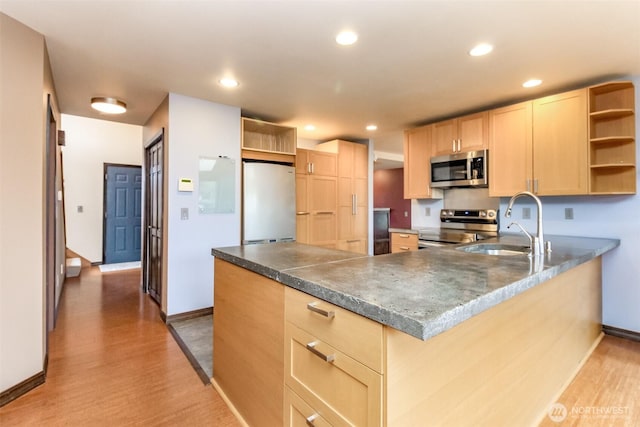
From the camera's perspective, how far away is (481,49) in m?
2.20

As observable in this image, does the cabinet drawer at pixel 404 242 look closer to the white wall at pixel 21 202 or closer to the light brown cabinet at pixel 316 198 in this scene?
the light brown cabinet at pixel 316 198

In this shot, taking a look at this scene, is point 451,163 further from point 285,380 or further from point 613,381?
point 285,380

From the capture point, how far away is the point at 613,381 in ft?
6.81

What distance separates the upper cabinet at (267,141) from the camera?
369cm

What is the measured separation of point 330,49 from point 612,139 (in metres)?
2.48

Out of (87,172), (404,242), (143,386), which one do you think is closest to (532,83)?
(404,242)

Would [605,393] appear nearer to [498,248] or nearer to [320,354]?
[498,248]

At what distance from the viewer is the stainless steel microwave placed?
3422 millimetres

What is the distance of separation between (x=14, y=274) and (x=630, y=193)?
15.1ft

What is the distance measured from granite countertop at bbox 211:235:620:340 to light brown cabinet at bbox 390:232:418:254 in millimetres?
1871

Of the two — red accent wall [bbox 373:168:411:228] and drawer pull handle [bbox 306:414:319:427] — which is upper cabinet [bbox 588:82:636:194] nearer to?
drawer pull handle [bbox 306:414:319:427]

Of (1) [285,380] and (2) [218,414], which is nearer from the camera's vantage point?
(1) [285,380]

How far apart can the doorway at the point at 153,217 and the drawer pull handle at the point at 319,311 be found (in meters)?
2.85

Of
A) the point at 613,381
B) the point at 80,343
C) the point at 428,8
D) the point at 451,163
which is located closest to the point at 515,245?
the point at 613,381
